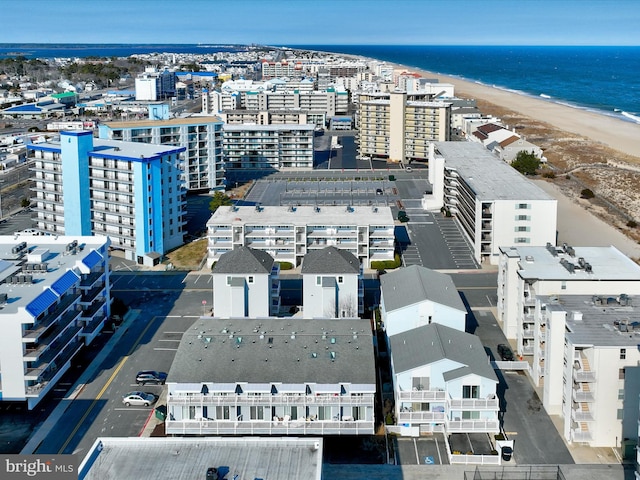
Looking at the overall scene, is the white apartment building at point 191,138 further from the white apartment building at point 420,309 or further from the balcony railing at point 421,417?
the balcony railing at point 421,417

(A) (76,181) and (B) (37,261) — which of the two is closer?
(B) (37,261)

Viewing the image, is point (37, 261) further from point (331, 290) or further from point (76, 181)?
point (76, 181)

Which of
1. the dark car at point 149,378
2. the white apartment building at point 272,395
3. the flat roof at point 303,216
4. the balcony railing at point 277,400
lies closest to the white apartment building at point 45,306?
the dark car at point 149,378

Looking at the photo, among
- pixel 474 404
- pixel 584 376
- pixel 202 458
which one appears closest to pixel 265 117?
pixel 474 404

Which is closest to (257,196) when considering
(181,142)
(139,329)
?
(181,142)

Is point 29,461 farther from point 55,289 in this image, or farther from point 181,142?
point 181,142

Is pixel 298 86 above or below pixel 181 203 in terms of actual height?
above

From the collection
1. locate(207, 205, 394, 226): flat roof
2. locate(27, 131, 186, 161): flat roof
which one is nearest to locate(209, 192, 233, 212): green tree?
locate(27, 131, 186, 161): flat roof
